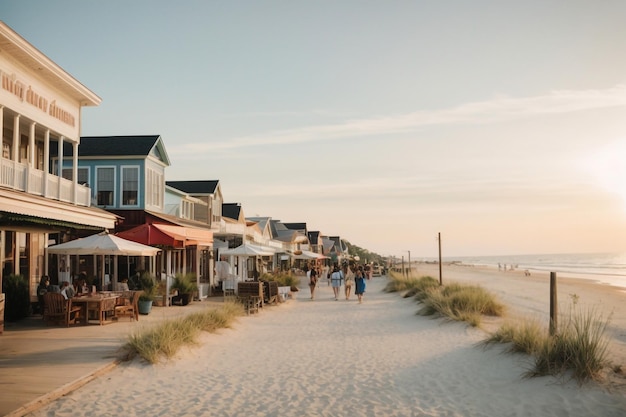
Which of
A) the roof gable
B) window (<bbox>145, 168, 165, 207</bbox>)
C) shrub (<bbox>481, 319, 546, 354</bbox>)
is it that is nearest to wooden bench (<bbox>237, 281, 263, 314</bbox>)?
window (<bbox>145, 168, 165, 207</bbox>)

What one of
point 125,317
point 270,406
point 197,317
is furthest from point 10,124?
point 270,406

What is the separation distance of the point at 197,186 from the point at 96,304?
2020 cm

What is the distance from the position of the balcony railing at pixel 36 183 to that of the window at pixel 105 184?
23.9ft

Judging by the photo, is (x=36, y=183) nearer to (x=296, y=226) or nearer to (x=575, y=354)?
(x=575, y=354)

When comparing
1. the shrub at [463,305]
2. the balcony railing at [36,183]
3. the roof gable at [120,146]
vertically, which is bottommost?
the shrub at [463,305]

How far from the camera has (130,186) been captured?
23.4 meters

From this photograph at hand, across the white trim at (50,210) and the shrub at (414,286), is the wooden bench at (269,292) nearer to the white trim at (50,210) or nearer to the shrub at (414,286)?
the shrub at (414,286)

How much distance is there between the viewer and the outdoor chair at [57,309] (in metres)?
13.4

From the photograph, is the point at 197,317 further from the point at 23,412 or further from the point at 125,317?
the point at 23,412

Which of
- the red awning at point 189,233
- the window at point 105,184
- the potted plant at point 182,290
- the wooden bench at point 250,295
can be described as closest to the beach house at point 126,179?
the window at point 105,184

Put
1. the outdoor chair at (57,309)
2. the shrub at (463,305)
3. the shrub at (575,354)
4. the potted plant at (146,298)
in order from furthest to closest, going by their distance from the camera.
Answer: the potted plant at (146,298)
the shrub at (463,305)
the outdoor chair at (57,309)
the shrub at (575,354)

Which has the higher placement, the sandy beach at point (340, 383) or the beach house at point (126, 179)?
the beach house at point (126, 179)

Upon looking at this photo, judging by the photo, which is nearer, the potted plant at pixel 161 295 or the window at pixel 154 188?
the potted plant at pixel 161 295

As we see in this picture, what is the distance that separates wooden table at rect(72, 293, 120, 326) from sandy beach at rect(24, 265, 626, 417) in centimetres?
285
